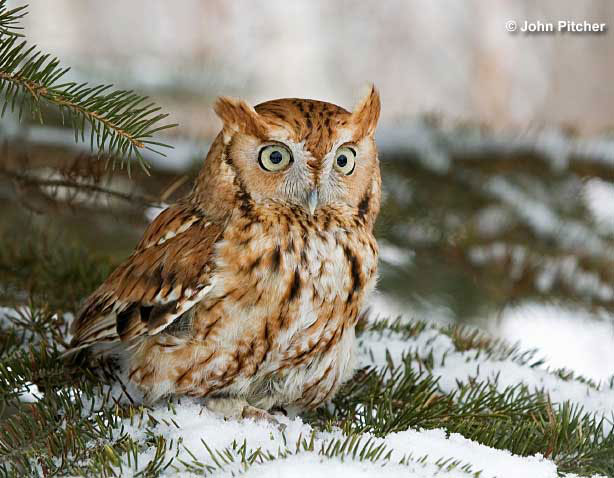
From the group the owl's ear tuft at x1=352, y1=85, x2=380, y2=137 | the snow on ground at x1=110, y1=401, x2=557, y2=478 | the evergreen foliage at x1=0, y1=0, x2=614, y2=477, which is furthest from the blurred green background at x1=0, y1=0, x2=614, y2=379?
the snow on ground at x1=110, y1=401, x2=557, y2=478

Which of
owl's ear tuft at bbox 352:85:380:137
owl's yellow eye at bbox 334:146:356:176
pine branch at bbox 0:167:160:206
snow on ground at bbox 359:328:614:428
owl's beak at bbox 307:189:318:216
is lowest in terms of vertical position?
snow on ground at bbox 359:328:614:428

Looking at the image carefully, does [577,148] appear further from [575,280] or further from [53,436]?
[53,436]

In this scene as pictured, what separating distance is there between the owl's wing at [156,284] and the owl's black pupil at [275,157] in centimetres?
19

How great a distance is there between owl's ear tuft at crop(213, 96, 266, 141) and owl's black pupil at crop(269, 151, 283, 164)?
0.05 metres

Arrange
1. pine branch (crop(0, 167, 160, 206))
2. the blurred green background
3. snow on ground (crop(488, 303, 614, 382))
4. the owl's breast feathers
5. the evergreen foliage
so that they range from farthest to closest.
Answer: snow on ground (crop(488, 303, 614, 382)) < the blurred green background < pine branch (crop(0, 167, 160, 206)) < the owl's breast feathers < the evergreen foliage

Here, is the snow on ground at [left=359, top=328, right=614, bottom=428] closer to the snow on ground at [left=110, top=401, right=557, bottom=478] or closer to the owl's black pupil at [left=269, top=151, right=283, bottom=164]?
the snow on ground at [left=110, top=401, right=557, bottom=478]

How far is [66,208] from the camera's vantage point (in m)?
1.95

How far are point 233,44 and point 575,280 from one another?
22.1ft

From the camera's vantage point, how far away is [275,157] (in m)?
1.60

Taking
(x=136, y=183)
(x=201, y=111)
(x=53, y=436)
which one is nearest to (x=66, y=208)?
(x=136, y=183)

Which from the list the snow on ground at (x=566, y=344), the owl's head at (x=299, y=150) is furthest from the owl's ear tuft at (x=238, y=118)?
the snow on ground at (x=566, y=344)

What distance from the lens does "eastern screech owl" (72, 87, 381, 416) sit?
1512mm

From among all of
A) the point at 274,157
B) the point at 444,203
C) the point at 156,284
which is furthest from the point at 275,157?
the point at 444,203

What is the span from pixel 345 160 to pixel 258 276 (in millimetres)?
346
